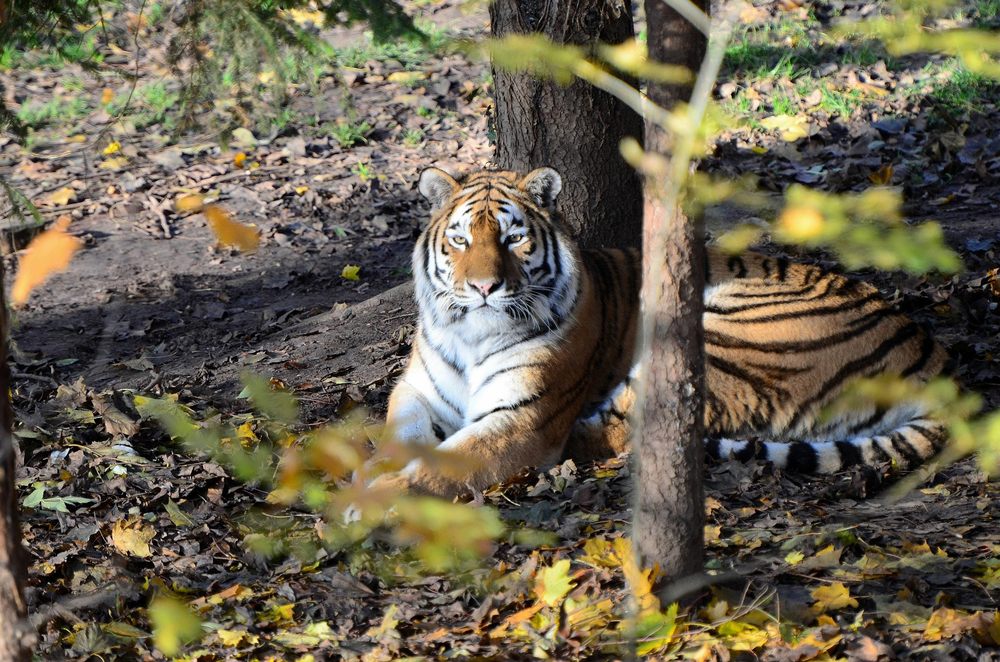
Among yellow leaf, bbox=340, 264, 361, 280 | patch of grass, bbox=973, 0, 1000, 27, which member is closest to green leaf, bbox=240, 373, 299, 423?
yellow leaf, bbox=340, 264, 361, 280

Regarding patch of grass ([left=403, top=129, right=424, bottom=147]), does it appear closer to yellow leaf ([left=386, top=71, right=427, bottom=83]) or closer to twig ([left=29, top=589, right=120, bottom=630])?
yellow leaf ([left=386, top=71, right=427, bottom=83])

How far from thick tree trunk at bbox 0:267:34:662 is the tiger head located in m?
2.47

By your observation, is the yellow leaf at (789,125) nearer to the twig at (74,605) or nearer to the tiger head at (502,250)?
the tiger head at (502,250)

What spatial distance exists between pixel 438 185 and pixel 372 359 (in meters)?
1.17

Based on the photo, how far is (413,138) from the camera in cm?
866

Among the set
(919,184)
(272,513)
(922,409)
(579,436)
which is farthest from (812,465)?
(919,184)

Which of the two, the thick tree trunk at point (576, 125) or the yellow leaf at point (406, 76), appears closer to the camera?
the thick tree trunk at point (576, 125)

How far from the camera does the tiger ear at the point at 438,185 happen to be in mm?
4742

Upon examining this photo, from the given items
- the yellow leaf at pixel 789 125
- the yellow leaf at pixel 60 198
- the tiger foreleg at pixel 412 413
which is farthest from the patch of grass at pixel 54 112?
the tiger foreleg at pixel 412 413

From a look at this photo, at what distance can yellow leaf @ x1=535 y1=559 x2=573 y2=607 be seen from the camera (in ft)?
9.88

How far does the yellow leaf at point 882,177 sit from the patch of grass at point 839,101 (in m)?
1.07

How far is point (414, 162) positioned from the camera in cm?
837

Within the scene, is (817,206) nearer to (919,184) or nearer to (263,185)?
(919,184)

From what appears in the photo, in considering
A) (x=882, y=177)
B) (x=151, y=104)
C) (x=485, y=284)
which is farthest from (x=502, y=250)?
(x=151, y=104)
